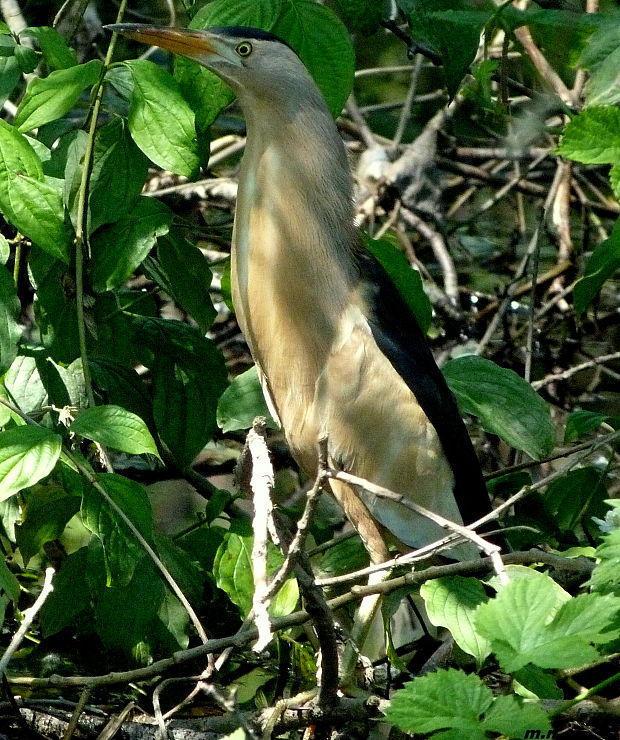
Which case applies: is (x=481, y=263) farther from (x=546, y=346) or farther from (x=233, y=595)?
(x=233, y=595)

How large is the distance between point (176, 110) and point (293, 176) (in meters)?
0.40

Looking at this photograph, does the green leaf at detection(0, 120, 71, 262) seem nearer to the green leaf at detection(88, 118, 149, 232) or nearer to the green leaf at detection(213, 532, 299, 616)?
the green leaf at detection(88, 118, 149, 232)

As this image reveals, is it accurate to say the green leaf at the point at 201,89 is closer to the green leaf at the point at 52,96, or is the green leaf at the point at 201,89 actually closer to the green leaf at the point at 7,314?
the green leaf at the point at 52,96

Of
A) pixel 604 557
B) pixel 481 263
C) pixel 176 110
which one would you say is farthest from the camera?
pixel 481 263

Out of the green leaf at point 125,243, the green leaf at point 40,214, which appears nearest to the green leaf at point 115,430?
the green leaf at point 40,214

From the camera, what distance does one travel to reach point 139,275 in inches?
131

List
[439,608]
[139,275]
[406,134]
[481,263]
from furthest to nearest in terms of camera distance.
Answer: [406,134] → [481,263] → [139,275] → [439,608]

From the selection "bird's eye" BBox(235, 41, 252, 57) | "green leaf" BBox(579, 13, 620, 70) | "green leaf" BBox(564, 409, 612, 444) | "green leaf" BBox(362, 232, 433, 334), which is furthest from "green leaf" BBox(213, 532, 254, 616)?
"green leaf" BBox(579, 13, 620, 70)

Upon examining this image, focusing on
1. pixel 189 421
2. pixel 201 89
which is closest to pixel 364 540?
pixel 189 421

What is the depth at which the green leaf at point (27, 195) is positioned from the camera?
6.21ft

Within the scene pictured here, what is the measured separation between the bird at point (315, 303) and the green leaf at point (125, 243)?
0.70 ft

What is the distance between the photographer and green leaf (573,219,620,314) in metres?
2.11

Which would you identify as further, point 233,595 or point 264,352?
point 264,352

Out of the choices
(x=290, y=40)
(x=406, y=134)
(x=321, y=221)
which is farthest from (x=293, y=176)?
(x=406, y=134)
